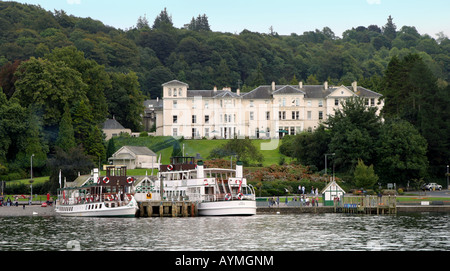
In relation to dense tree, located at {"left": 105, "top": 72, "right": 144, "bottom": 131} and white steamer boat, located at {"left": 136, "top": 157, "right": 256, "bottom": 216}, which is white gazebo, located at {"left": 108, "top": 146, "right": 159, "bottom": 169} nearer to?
white steamer boat, located at {"left": 136, "top": 157, "right": 256, "bottom": 216}

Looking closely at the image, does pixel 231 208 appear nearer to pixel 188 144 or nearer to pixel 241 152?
pixel 241 152

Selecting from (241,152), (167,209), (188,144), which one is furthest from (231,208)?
(188,144)

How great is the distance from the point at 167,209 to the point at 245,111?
203ft

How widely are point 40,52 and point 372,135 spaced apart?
9373 centimetres

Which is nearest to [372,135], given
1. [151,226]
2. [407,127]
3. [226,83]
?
[407,127]

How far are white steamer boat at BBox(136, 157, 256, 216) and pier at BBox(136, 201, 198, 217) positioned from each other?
0.87 meters

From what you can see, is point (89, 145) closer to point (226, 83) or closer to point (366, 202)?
point (366, 202)

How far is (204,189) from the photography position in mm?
67375

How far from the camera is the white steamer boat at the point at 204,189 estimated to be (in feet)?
210

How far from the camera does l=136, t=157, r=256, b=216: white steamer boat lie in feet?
210

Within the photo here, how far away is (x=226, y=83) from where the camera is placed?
198 meters

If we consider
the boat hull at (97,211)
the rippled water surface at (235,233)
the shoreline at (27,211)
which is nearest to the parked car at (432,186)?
the rippled water surface at (235,233)

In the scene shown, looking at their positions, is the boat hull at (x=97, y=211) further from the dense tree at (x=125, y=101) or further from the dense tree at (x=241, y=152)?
the dense tree at (x=125, y=101)

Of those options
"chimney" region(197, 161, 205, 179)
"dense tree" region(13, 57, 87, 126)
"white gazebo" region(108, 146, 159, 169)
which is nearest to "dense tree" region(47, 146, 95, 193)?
"white gazebo" region(108, 146, 159, 169)
